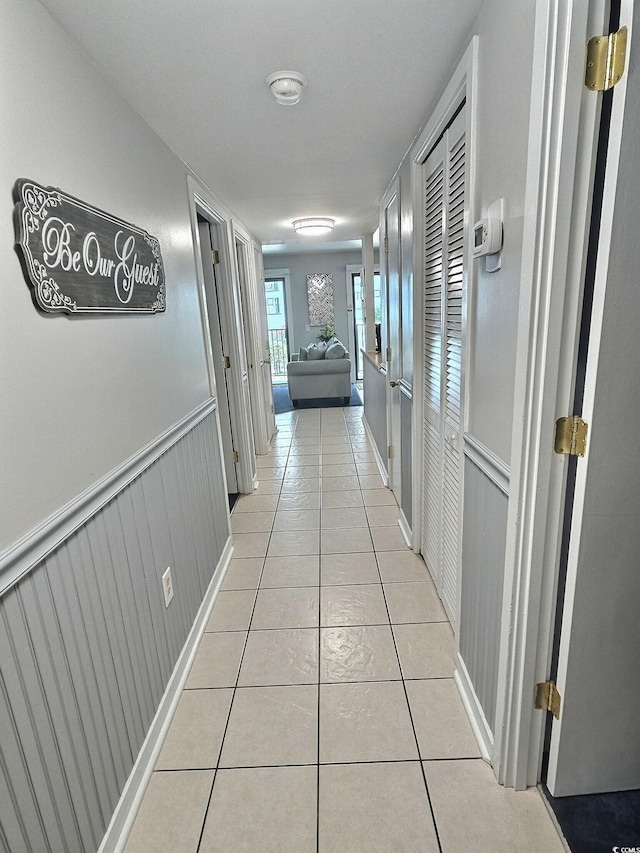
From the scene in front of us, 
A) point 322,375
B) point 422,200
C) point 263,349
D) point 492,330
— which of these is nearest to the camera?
point 492,330

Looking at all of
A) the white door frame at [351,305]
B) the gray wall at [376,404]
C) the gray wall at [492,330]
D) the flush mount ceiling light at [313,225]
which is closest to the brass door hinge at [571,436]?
the gray wall at [492,330]

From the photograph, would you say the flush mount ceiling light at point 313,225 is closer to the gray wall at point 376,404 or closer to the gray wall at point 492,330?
the gray wall at point 376,404

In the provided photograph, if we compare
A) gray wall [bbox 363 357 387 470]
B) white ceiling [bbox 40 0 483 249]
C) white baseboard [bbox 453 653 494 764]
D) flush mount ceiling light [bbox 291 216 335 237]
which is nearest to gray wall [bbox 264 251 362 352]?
gray wall [bbox 363 357 387 470]

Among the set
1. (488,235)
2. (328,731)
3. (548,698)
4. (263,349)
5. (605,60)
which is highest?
(605,60)

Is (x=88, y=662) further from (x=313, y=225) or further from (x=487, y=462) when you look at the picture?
(x=313, y=225)

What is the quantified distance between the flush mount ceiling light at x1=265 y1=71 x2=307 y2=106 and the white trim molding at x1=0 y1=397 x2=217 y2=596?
1276mm

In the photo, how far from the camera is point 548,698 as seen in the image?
4.02 feet

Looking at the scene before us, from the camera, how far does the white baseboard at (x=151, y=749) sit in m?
1.21

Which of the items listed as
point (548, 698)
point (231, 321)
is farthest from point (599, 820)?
point (231, 321)

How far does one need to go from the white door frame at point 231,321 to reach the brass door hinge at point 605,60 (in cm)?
187

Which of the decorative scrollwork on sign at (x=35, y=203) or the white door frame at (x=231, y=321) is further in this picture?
the white door frame at (x=231, y=321)

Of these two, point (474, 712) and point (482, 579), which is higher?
point (482, 579)

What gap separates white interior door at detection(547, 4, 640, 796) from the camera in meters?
0.87

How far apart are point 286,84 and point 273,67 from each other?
7 cm
